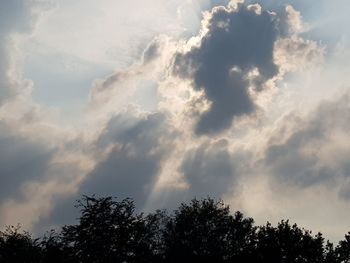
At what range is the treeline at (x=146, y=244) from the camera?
6575 cm

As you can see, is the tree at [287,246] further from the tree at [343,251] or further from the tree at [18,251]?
the tree at [18,251]

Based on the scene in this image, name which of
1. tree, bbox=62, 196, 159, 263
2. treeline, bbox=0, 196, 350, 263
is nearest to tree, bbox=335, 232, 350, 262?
treeline, bbox=0, 196, 350, 263

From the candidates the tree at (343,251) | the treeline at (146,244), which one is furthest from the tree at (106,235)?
the tree at (343,251)

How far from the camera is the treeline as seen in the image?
6575 centimetres

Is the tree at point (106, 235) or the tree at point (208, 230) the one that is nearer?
the tree at point (106, 235)

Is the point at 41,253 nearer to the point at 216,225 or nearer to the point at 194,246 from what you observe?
the point at 194,246

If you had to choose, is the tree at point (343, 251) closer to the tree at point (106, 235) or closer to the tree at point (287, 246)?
the tree at point (287, 246)

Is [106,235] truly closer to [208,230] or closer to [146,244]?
[146,244]

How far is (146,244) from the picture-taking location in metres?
75.2

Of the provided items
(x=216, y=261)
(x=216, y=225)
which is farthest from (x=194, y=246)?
(x=216, y=261)

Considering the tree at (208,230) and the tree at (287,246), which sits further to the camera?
the tree at (208,230)

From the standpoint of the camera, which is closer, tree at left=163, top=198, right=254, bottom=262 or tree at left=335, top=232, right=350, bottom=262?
tree at left=335, top=232, right=350, bottom=262

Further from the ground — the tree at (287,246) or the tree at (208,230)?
the tree at (208,230)

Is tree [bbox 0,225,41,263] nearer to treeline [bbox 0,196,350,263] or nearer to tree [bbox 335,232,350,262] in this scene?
treeline [bbox 0,196,350,263]
